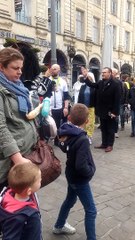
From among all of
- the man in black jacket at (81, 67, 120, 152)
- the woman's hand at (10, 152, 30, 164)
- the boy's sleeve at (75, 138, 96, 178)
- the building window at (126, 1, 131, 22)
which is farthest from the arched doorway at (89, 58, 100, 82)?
the woman's hand at (10, 152, 30, 164)

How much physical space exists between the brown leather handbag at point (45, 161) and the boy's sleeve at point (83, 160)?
0.26 meters

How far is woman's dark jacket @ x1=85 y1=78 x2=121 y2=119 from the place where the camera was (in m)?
6.48

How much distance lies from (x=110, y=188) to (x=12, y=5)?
1467cm

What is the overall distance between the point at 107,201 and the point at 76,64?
2050 cm

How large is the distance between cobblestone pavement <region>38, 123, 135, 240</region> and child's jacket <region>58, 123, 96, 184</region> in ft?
2.51

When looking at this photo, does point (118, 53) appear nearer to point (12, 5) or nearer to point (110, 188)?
point (12, 5)

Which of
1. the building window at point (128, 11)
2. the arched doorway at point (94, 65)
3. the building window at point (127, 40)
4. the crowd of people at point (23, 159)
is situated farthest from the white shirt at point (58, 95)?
the building window at point (128, 11)

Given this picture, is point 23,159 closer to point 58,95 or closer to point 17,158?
point 17,158

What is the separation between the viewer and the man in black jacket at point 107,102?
21.3ft

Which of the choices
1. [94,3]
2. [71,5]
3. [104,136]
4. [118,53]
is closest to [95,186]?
[104,136]

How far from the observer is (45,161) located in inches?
91.0

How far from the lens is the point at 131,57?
33125mm

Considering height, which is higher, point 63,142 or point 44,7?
point 44,7

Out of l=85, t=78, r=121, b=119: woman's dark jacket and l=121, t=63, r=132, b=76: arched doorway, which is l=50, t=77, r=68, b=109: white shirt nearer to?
l=85, t=78, r=121, b=119: woman's dark jacket
